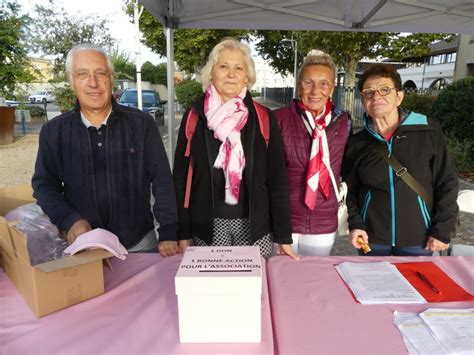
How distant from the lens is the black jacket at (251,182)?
1.89 metres

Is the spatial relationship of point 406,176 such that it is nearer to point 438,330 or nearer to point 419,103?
point 438,330

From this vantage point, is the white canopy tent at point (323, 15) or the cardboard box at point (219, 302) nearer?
the cardboard box at point (219, 302)

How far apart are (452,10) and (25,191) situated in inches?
171

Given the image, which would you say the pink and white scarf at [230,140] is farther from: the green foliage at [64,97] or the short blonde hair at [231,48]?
the green foliage at [64,97]

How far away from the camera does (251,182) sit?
187 centimetres

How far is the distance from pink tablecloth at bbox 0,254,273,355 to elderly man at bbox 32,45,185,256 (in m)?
0.39

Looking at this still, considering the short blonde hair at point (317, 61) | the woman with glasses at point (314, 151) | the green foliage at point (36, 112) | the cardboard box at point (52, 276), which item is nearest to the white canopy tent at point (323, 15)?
the short blonde hair at point (317, 61)

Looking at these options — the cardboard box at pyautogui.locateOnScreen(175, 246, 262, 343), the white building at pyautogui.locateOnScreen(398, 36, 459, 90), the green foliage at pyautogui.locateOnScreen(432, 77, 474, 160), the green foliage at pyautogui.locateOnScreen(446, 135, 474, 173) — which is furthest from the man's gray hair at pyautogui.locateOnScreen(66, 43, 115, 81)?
the white building at pyautogui.locateOnScreen(398, 36, 459, 90)

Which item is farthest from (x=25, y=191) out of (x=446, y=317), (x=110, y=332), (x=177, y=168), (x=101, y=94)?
(x=446, y=317)

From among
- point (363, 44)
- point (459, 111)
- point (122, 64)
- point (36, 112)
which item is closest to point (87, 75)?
point (459, 111)

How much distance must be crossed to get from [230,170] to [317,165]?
0.52 meters

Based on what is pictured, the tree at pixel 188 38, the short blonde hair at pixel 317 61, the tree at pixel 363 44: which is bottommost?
the short blonde hair at pixel 317 61

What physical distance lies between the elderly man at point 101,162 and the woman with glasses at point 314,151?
72 centimetres

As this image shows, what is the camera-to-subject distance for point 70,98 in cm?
1261
